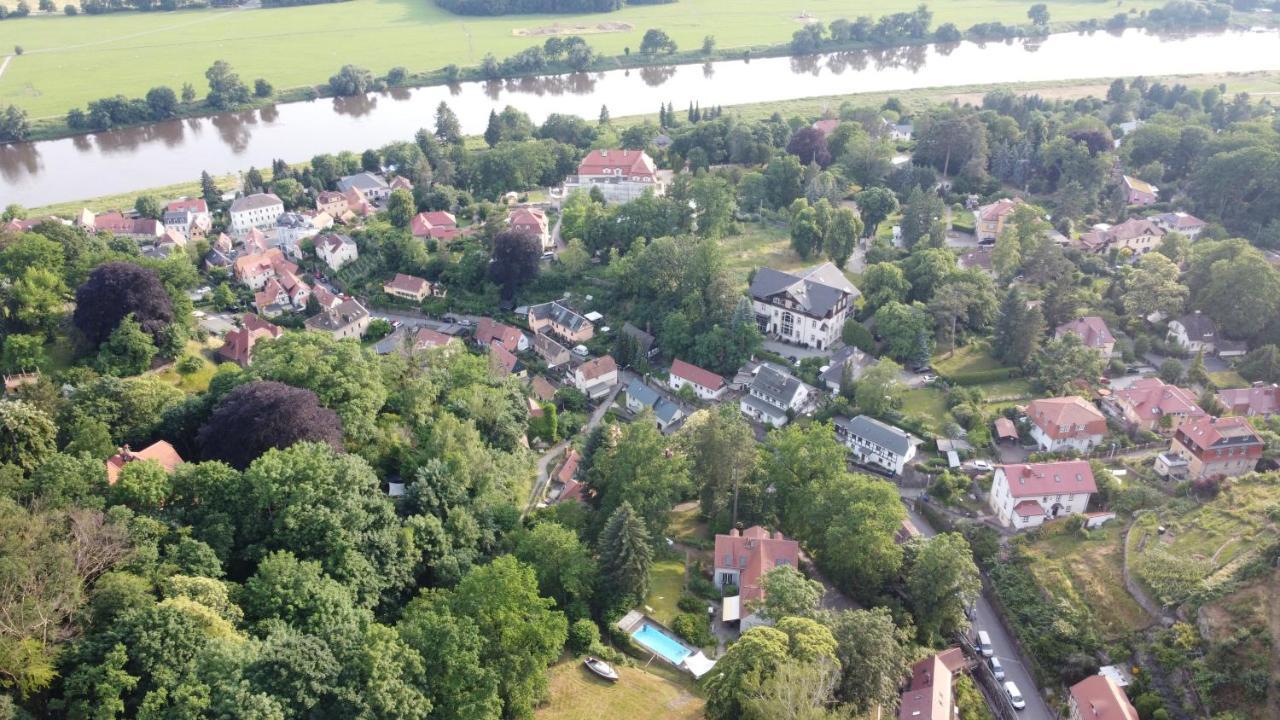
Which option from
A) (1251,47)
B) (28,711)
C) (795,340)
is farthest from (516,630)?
(1251,47)

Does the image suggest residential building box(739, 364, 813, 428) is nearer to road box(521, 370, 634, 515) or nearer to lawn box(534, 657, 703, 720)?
road box(521, 370, 634, 515)

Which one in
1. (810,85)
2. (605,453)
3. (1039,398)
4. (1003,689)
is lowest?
(1003,689)

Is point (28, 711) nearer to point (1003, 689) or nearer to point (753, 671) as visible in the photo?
point (753, 671)

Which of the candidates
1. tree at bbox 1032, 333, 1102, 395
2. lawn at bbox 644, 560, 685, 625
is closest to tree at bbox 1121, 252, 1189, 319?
tree at bbox 1032, 333, 1102, 395

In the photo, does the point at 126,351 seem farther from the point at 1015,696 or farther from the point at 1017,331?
the point at 1017,331

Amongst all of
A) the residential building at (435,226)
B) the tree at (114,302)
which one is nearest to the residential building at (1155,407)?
the residential building at (435,226)

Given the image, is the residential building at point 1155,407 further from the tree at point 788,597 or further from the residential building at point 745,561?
the tree at point 788,597

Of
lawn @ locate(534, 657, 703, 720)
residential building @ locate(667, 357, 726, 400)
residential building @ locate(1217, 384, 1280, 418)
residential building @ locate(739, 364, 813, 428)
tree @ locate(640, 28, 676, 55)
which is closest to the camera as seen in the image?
lawn @ locate(534, 657, 703, 720)
